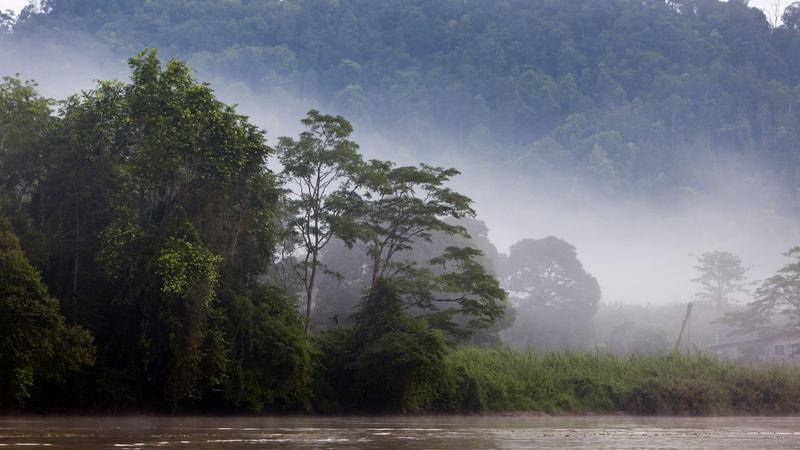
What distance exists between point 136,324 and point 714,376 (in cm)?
2988

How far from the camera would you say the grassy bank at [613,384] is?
4175 centimetres

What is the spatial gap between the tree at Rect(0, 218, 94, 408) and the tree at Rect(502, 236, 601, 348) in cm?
7037

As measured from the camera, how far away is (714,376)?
4709 cm

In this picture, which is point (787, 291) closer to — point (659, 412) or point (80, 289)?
point (659, 412)

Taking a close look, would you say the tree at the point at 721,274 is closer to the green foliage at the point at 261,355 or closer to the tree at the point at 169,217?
the green foliage at the point at 261,355

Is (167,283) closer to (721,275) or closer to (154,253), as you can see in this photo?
(154,253)

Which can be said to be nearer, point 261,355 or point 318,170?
point 261,355

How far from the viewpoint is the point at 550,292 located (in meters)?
104

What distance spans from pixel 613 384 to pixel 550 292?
59340 millimetres

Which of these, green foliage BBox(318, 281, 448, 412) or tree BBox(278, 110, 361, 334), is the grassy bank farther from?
tree BBox(278, 110, 361, 334)

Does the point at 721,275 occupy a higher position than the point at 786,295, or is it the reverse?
the point at 721,275

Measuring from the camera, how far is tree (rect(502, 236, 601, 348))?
321 feet

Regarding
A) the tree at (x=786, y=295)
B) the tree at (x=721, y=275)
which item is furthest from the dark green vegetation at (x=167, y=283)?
the tree at (x=721, y=275)

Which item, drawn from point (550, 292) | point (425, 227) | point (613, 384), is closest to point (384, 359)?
point (425, 227)
